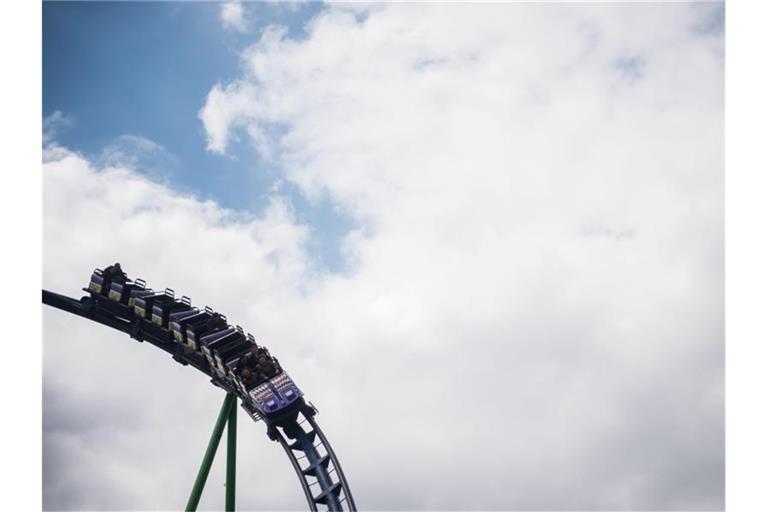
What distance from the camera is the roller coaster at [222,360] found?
21.6 meters

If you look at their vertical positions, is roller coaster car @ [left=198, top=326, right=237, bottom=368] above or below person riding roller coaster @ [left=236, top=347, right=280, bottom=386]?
above

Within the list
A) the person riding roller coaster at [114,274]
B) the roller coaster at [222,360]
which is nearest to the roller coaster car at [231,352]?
the roller coaster at [222,360]

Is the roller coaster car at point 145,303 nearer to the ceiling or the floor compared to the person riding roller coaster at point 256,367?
nearer to the ceiling

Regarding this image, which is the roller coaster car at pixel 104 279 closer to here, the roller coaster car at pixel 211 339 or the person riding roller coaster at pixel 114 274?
the person riding roller coaster at pixel 114 274

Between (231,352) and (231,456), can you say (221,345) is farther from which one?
(231,456)

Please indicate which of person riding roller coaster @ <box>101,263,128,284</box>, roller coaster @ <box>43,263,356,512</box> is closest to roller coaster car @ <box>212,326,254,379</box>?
roller coaster @ <box>43,263,356,512</box>

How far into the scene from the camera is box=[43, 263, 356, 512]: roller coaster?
21641 mm

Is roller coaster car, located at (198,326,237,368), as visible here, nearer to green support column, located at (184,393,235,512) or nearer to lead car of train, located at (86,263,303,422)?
lead car of train, located at (86,263,303,422)

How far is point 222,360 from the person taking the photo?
22.4 metres

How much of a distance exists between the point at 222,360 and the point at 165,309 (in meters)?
4.22

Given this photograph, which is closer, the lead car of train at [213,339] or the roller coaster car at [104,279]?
the lead car of train at [213,339]

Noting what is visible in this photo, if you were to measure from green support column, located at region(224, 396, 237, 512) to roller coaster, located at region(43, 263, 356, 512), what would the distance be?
36mm

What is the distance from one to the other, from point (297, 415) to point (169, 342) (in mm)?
6643
